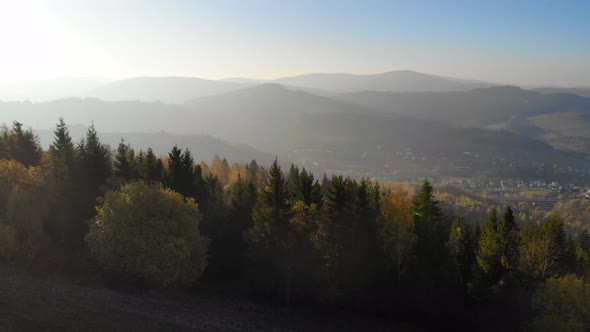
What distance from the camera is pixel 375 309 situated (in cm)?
2998

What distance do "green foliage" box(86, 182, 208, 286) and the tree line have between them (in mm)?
82

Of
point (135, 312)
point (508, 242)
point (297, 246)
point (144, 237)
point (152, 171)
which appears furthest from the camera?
point (152, 171)

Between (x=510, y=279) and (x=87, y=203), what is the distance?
1439 inches

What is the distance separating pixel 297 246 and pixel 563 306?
18626 millimetres

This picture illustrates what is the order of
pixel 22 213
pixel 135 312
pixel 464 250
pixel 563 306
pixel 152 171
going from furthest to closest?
pixel 152 171, pixel 464 250, pixel 22 213, pixel 563 306, pixel 135 312

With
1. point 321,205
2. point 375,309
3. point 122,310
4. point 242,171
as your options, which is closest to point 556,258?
point 375,309

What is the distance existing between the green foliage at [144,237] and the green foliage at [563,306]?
24221mm

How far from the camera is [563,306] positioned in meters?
23.2

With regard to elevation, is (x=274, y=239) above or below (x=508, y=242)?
below

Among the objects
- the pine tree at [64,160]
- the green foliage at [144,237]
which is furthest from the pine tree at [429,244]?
the pine tree at [64,160]

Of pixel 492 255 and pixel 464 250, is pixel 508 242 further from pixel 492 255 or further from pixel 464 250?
pixel 464 250

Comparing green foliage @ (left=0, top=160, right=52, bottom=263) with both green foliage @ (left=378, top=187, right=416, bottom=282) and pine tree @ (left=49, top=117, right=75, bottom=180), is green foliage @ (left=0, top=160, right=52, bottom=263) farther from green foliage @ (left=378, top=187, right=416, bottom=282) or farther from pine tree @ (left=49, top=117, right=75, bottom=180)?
green foliage @ (left=378, top=187, right=416, bottom=282)

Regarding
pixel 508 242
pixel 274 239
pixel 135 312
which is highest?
pixel 508 242

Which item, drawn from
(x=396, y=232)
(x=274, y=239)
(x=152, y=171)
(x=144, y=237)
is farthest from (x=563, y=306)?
(x=152, y=171)
